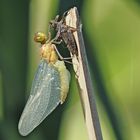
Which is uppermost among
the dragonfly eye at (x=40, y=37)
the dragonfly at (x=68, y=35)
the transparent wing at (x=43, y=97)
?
the dragonfly eye at (x=40, y=37)

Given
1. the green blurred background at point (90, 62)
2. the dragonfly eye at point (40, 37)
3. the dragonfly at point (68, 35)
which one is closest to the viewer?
the dragonfly at point (68, 35)

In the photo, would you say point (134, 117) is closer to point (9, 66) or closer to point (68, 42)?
point (9, 66)

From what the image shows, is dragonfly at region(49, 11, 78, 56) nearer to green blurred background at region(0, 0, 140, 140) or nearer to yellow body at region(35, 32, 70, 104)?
yellow body at region(35, 32, 70, 104)

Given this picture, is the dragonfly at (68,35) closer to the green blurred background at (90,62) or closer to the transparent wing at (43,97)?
the transparent wing at (43,97)

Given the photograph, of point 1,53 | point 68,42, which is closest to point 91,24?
point 1,53

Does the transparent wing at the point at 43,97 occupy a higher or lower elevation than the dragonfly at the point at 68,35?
lower

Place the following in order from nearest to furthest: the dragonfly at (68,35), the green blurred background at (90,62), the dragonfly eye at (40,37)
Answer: the dragonfly at (68,35) → the dragonfly eye at (40,37) → the green blurred background at (90,62)

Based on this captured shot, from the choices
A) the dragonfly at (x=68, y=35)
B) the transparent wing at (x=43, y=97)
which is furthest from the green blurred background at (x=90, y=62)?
the dragonfly at (x=68, y=35)

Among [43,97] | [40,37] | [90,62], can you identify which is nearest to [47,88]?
[43,97]
